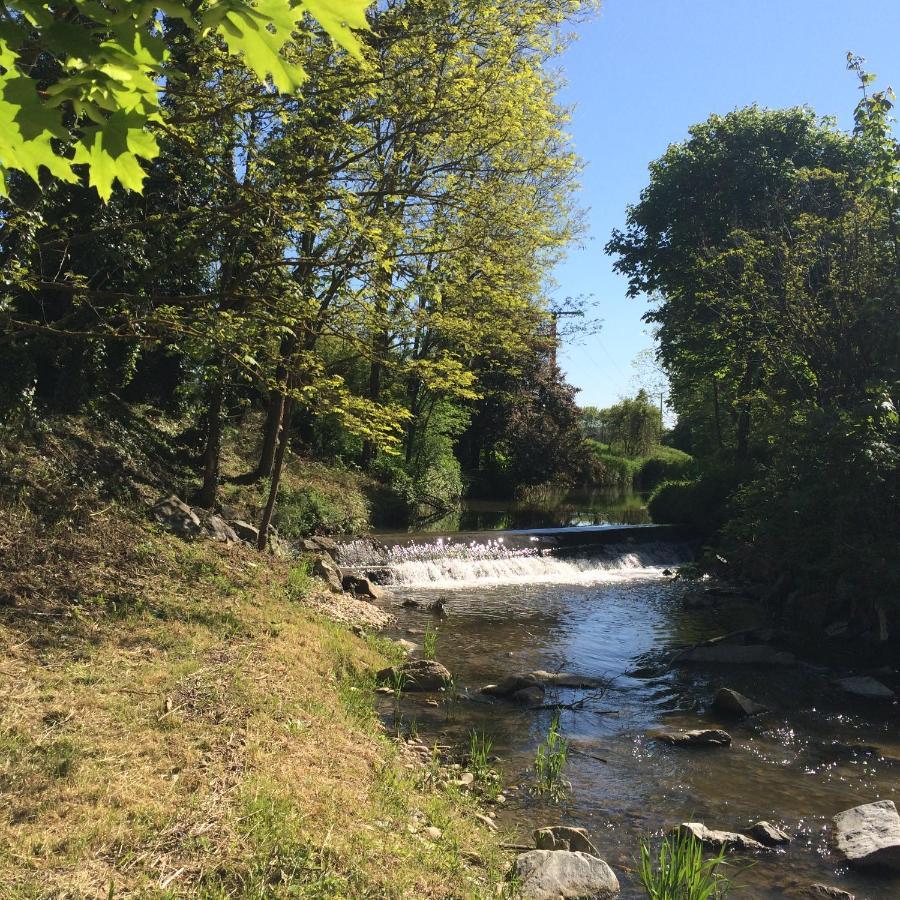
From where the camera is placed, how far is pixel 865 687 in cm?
916

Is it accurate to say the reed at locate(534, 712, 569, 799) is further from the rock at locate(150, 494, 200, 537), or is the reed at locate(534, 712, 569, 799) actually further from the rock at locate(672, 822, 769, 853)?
the rock at locate(150, 494, 200, 537)

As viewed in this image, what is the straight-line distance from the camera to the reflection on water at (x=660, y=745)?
5348mm

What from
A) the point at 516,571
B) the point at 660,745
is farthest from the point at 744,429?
the point at 660,745

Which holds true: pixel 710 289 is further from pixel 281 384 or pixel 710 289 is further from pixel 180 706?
pixel 180 706

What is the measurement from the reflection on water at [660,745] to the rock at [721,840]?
0.12 m

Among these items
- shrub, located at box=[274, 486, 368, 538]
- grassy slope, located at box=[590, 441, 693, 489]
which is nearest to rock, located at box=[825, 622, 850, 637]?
shrub, located at box=[274, 486, 368, 538]

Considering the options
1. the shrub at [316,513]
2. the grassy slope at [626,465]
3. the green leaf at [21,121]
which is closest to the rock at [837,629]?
the shrub at [316,513]

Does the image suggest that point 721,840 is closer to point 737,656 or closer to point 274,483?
point 737,656

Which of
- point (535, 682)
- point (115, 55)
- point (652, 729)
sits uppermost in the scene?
point (115, 55)

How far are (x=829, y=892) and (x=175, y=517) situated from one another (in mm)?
8875

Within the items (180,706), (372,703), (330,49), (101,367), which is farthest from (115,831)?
(101,367)

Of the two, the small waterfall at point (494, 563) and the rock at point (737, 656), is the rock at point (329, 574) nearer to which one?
the small waterfall at point (494, 563)

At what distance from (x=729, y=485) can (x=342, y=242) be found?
1757cm

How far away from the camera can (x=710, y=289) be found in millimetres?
18078
